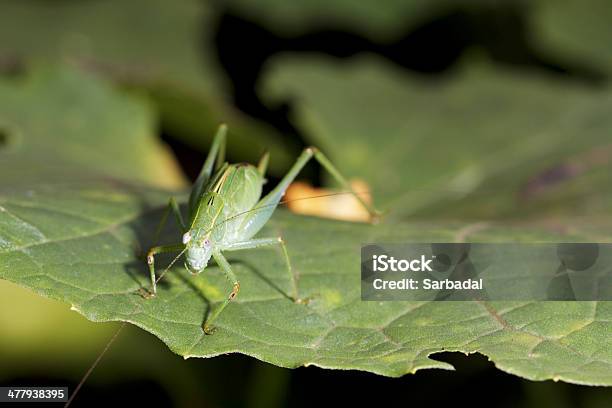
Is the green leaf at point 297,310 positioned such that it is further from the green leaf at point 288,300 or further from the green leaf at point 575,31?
the green leaf at point 575,31

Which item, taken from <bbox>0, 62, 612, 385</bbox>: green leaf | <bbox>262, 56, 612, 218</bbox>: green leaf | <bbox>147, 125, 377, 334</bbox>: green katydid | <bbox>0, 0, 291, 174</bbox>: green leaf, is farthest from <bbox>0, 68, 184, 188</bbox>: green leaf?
<bbox>262, 56, 612, 218</bbox>: green leaf

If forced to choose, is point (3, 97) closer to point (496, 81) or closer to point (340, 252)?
point (340, 252)

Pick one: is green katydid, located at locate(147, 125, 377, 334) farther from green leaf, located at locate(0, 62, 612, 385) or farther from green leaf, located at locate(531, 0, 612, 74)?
green leaf, located at locate(531, 0, 612, 74)

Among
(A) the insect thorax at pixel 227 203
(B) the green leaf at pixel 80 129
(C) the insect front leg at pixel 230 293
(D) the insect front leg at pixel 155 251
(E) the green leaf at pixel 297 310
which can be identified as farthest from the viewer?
(B) the green leaf at pixel 80 129

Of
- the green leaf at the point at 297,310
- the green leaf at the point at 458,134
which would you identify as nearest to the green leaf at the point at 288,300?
the green leaf at the point at 297,310

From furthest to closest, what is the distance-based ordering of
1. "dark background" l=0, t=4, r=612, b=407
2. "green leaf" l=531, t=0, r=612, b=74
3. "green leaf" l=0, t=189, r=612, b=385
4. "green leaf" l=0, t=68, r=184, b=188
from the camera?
"green leaf" l=531, t=0, r=612, b=74, "green leaf" l=0, t=68, r=184, b=188, "dark background" l=0, t=4, r=612, b=407, "green leaf" l=0, t=189, r=612, b=385

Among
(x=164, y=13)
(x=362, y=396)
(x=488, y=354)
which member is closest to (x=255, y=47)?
(x=164, y=13)

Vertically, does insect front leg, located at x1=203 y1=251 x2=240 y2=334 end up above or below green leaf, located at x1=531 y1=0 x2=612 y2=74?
below

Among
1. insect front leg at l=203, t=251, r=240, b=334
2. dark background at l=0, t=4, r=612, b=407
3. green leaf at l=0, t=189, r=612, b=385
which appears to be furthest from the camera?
dark background at l=0, t=4, r=612, b=407
